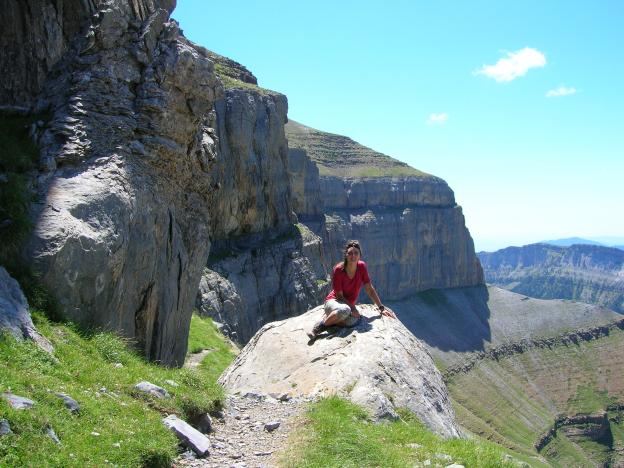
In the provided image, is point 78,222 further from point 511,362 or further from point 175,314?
point 511,362

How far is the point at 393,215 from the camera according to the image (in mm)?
176125

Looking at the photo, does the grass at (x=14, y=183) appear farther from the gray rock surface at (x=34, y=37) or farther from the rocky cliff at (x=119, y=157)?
the gray rock surface at (x=34, y=37)

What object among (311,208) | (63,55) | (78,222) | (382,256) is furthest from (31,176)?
(382,256)

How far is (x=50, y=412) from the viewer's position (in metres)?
8.30

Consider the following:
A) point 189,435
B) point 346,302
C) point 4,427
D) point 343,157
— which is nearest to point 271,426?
Answer: point 189,435

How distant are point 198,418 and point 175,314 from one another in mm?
10745

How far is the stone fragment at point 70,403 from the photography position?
876 cm

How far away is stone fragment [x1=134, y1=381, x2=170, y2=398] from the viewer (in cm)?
1080

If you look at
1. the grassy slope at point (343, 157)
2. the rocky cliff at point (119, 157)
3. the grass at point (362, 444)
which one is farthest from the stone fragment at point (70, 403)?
the grassy slope at point (343, 157)

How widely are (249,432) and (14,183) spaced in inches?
318

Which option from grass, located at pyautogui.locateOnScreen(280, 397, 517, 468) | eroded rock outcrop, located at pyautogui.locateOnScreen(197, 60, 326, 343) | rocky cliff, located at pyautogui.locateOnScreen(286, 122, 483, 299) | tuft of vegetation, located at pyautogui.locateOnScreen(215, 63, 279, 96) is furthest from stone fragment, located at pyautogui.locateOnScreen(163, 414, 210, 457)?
rocky cliff, located at pyautogui.locateOnScreen(286, 122, 483, 299)

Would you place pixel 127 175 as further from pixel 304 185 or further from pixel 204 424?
pixel 304 185

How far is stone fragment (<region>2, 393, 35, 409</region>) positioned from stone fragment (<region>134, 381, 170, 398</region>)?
2.79 m

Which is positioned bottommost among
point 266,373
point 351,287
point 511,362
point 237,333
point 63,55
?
point 511,362
